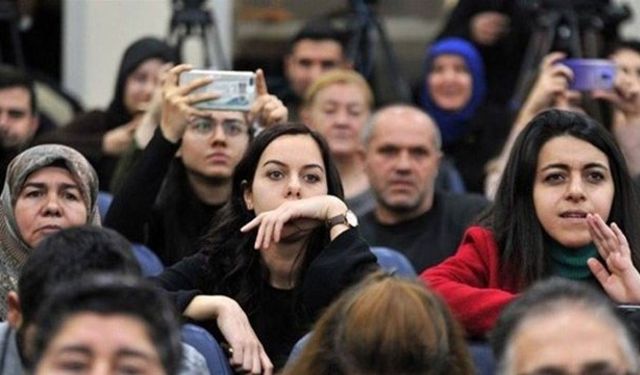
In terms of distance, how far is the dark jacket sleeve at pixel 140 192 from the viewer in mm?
7242

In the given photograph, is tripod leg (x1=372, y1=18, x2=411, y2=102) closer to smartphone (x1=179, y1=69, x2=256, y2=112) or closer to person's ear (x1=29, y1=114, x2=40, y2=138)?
person's ear (x1=29, y1=114, x2=40, y2=138)

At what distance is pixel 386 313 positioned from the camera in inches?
189

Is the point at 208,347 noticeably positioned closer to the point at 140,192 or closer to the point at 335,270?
the point at 335,270

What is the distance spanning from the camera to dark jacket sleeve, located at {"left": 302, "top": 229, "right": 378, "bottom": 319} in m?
5.93

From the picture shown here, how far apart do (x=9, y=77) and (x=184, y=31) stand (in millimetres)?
911

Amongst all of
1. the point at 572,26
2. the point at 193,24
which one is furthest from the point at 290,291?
the point at 193,24

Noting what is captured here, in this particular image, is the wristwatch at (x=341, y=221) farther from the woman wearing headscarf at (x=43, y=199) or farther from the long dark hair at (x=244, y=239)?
the woman wearing headscarf at (x=43, y=199)

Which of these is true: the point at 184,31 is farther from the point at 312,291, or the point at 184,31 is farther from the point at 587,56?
the point at 312,291

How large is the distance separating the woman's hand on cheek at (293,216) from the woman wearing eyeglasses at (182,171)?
1029 mm

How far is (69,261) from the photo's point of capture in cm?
510

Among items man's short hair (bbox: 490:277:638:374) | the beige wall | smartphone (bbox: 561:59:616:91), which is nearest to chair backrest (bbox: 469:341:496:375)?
man's short hair (bbox: 490:277:638:374)

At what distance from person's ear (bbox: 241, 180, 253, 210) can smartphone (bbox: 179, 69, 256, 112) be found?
740 millimetres

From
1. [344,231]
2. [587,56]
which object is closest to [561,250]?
[344,231]

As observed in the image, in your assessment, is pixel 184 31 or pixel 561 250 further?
pixel 184 31
